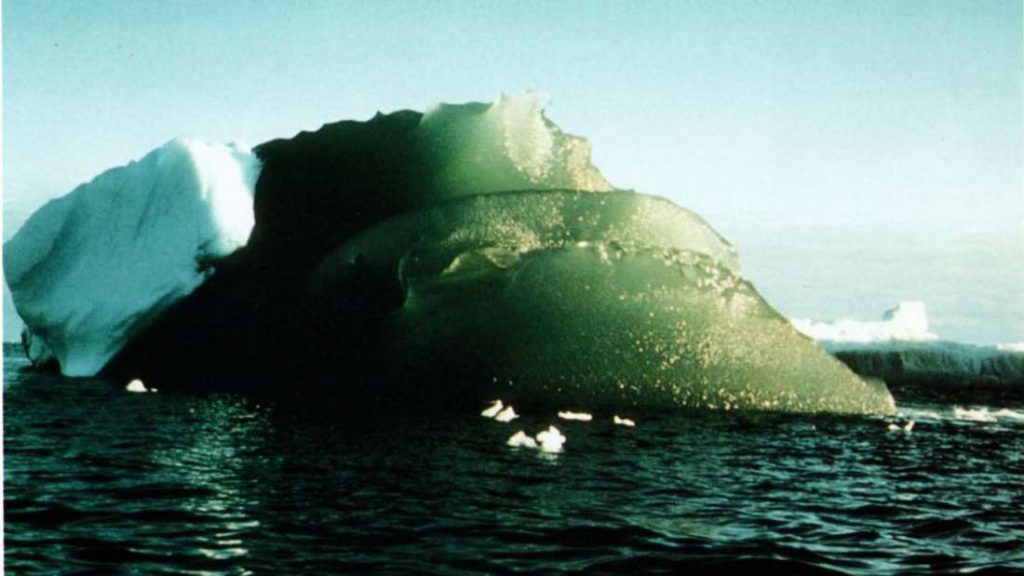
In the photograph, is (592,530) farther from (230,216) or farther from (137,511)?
Result: (230,216)

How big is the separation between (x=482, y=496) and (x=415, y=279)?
5.10 meters

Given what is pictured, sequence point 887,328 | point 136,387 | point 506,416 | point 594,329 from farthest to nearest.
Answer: point 887,328
point 136,387
point 594,329
point 506,416

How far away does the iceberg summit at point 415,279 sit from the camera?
37.2 feet

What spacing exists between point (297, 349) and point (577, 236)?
3.57 meters

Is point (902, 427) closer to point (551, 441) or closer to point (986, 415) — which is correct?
point (986, 415)

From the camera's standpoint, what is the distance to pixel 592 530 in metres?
5.67

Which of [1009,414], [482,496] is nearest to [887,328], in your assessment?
[1009,414]

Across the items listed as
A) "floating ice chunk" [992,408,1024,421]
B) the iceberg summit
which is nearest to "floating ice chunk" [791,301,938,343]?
"floating ice chunk" [992,408,1024,421]

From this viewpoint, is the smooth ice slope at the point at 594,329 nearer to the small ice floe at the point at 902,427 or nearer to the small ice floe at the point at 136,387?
the small ice floe at the point at 902,427

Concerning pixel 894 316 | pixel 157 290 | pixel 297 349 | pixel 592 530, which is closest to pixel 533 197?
pixel 297 349

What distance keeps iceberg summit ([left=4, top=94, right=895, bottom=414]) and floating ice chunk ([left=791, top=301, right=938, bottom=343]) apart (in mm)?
19258

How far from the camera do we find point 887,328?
30984 mm

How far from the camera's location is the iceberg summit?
37.2 feet

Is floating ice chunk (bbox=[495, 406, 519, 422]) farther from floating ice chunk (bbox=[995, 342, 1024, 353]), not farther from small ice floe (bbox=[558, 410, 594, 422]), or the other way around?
floating ice chunk (bbox=[995, 342, 1024, 353])
